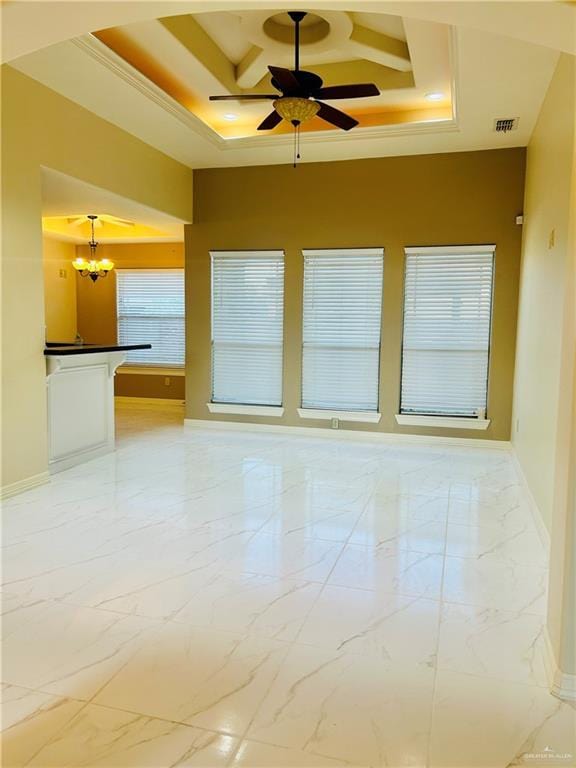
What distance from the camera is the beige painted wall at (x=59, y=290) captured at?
26.7 ft

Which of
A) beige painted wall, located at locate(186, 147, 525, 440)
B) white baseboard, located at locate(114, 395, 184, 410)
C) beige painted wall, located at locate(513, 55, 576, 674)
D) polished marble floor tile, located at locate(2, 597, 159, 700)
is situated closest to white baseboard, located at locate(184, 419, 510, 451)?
beige painted wall, located at locate(186, 147, 525, 440)

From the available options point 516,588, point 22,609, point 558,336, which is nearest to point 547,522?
point 516,588

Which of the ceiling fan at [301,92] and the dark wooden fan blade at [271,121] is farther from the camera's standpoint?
the dark wooden fan blade at [271,121]

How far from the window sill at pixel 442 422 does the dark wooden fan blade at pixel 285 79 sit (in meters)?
3.63

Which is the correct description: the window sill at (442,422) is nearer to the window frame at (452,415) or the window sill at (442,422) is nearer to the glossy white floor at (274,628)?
the window frame at (452,415)

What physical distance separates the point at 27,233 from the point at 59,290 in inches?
182

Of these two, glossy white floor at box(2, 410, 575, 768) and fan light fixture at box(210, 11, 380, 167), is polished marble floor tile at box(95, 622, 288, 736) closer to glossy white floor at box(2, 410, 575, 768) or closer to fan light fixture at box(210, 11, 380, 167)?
glossy white floor at box(2, 410, 575, 768)

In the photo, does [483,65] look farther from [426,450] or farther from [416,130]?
[426,450]

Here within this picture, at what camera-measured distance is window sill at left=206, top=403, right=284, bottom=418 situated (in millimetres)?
6414

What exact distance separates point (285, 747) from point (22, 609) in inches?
57.1

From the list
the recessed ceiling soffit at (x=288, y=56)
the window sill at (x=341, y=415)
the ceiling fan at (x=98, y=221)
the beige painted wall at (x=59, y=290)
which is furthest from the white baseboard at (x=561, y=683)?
the beige painted wall at (x=59, y=290)

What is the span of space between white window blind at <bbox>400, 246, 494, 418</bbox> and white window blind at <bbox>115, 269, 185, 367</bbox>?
3.89 metres

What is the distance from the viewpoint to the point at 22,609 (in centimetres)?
242

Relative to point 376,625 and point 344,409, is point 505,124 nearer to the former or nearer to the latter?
point 344,409
